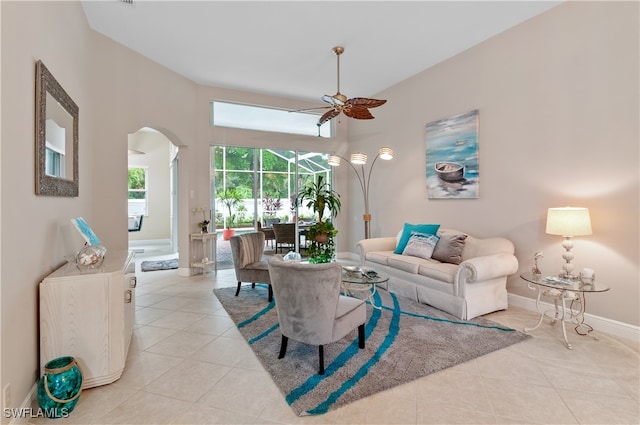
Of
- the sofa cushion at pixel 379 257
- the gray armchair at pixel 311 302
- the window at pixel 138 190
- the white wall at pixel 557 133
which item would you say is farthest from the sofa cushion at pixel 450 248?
the window at pixel 138 190

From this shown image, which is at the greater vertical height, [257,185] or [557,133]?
[557,133]

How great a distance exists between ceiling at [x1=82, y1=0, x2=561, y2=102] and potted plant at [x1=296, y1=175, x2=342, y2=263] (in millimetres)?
2229

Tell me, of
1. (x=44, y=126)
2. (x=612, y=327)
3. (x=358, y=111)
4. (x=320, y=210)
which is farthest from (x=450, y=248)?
(x=44, y=126)

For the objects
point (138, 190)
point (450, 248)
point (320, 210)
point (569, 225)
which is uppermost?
point (138, 190)

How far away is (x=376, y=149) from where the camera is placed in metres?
6.30

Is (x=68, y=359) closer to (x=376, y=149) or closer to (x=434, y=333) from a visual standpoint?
(x=434, y=333)

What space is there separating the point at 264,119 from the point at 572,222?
17.4 feet

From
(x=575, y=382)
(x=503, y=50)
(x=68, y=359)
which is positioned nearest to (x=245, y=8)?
(x=503, y=50)

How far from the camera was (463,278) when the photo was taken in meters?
3.37

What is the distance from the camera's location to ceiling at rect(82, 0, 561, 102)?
3.45 meters

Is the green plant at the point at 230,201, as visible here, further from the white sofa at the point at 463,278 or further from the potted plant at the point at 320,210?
the white sofa at the point at 463,278

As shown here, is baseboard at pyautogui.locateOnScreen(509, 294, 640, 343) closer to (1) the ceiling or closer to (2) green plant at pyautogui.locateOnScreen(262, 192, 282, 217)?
(1) the ceiling

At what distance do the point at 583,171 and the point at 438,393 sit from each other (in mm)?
2838

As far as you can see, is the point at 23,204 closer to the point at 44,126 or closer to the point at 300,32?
the point at 44,126
